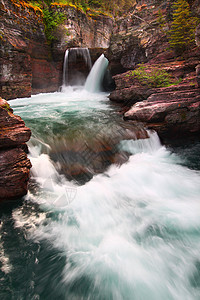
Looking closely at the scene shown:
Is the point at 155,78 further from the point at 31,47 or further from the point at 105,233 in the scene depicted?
the point at 31,47

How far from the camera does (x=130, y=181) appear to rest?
4070mm

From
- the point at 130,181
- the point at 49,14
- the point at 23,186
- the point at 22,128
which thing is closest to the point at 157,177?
the point at 130,181

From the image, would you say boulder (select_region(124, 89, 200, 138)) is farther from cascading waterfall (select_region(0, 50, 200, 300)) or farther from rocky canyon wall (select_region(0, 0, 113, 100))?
rocky canyon wall (select_region(0, 0, 113, 100))

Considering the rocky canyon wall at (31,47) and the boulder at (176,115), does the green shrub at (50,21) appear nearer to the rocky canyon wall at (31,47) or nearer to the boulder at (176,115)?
the rocky canyon wall at (31,47)

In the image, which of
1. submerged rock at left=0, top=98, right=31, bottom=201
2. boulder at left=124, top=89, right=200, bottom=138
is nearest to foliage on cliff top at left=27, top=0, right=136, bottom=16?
boulder at left=124, top=89, right=200, bottom=138

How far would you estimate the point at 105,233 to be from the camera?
2777mm

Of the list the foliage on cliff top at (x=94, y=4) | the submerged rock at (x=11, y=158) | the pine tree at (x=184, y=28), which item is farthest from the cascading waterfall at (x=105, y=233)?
the foliage on cliff top at (x=94, y=4)

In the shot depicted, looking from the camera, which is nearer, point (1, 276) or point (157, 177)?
point (1, 276)

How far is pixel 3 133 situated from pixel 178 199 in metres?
3.81

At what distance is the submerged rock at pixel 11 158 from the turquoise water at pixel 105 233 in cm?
30

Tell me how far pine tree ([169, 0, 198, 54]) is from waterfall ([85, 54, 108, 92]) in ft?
24.5

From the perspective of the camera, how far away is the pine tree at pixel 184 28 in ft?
24.6

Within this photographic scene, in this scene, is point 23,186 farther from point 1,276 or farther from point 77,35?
point 77,35

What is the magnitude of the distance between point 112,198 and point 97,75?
1391 centimetres
